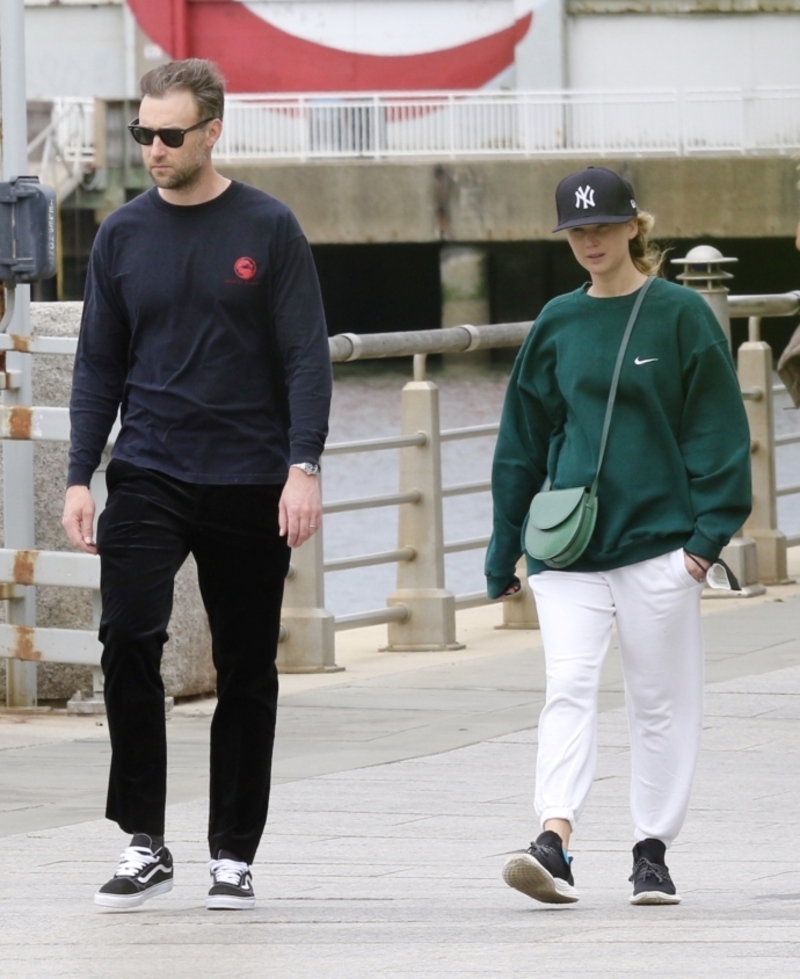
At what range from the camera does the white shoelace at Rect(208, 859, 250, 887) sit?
17.2ft

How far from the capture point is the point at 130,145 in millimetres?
A: 41844

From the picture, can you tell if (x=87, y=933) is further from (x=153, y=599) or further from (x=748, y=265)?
(x=748, y=265)

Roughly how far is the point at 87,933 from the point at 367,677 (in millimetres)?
4183

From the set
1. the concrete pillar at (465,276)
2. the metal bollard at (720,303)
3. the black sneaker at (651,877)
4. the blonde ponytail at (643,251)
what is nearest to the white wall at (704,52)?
the concrete pillar at (465,276)

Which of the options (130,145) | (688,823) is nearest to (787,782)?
(688,823)

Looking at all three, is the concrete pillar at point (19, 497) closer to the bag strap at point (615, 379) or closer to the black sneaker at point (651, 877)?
the bag strap at point (615, 379)

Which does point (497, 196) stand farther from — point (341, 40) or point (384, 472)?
point (384, 472)

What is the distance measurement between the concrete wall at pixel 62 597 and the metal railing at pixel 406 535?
0.21 metres

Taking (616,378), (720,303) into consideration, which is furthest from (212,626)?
(720,303)

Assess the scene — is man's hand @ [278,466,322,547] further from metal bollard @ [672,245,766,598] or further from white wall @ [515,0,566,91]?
white wall @ [515,0,566,91]

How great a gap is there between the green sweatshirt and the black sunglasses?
2.66ft

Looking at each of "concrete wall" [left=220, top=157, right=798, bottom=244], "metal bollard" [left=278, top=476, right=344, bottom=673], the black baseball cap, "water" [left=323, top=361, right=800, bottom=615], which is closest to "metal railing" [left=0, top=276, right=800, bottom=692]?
"metal bollard" [left=278, top=476, right=344, bottom=673]

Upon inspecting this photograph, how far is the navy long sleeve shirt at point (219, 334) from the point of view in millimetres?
5258

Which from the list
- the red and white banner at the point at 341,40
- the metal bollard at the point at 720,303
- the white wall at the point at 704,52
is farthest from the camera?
the red and white banner at the point at 341,40
